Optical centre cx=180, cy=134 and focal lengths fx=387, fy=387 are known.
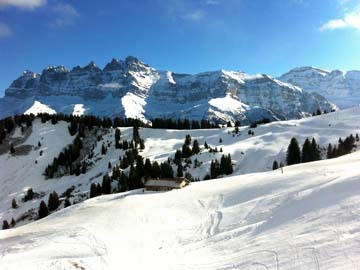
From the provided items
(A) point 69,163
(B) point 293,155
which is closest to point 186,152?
(B) point 293,155

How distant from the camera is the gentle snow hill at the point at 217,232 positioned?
2297 cm

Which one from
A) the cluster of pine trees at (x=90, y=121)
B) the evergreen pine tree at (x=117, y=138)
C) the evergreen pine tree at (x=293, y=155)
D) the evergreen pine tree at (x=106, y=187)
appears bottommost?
the evergreen pine tree at (x=106, y=187)

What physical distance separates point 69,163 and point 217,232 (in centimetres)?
9414

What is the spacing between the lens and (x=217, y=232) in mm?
34031

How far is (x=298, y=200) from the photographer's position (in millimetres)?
35312

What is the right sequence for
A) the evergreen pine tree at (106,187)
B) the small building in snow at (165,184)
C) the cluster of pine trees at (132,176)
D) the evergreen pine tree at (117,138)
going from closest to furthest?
the small building in snow at (165,184) → the evergreen pine tree at (106,187) → the cluster of pine trees at (132,176) → the evergreen pine tree at (117,138)

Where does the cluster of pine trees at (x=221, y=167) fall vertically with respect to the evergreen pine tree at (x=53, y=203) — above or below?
above

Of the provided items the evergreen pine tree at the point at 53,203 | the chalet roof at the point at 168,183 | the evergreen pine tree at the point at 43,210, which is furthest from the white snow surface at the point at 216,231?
the evergreen pine tree at the point at 53,203

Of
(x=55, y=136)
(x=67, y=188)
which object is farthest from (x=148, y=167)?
(x=55, y=136)

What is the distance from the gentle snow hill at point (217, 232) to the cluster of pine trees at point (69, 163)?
Answer: 63.8 metres

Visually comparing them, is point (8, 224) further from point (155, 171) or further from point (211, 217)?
point (211, 217)

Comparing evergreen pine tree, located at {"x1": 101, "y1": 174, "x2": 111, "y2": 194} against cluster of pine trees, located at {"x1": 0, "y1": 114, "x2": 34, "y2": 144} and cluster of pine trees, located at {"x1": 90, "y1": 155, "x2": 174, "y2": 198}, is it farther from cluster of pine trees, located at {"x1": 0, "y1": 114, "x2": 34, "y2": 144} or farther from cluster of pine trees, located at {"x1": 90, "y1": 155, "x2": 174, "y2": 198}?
cluster of pine trees, located at {"x1": 0, "y1": 114, "x2": 34, "y2": 144}

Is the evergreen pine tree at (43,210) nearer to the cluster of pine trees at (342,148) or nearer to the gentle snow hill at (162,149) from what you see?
the gentle snow hill at (162,149)

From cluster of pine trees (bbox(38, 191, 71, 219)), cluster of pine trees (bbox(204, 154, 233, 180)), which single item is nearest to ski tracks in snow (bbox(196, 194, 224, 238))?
cluster of pine trees (bbox(204, 154, 233, 180))
